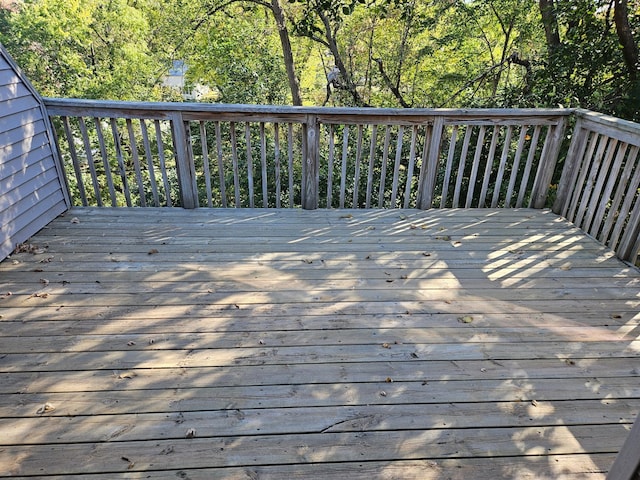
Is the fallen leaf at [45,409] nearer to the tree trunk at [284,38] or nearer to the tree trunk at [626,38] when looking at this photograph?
the tree trunk at [626,38]

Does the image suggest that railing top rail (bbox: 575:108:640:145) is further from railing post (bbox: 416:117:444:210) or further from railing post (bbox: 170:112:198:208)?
railing post (bbox: 170:112:198:208)

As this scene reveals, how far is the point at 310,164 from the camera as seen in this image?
3633mm

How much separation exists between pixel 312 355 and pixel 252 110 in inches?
85.4

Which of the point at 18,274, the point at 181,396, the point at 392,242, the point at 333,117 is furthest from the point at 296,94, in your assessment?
the point at 181,396

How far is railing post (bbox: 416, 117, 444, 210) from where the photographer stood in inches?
141

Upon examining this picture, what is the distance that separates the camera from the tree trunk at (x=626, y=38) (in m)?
3.81

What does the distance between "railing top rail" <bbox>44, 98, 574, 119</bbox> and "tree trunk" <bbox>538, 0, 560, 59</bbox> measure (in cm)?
154

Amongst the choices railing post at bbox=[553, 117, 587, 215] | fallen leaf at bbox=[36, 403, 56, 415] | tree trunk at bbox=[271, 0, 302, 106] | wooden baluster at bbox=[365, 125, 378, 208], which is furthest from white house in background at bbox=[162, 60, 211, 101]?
fallen leaf at bbox=[36, 403, 56, 415]

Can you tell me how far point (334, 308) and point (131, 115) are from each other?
2357mm

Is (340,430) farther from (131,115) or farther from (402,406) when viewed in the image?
(131,115)

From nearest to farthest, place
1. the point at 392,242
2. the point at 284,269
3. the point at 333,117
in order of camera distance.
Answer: the point at 284,269
the point at 392,242
the point at 333,117

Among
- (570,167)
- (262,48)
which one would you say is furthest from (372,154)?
(262,48)

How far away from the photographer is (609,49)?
4.14 metres

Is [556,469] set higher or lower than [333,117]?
lower
